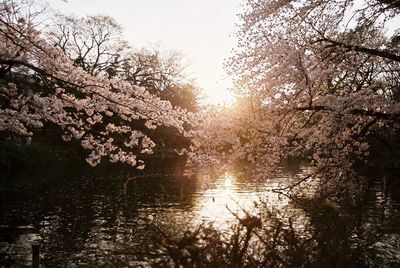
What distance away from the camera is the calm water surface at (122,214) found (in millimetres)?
10655

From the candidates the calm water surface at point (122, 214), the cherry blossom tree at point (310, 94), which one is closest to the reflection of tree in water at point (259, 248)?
the calm water surface at point (122, 214)

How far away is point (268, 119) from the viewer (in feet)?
50.6

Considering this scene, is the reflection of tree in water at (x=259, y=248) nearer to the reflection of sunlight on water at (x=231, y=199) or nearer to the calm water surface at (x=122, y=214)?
the calm water surface at (x=122, y=214)

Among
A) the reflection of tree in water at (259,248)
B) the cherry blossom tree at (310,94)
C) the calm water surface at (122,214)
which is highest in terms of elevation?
the cherry blossom tree at (310,94)

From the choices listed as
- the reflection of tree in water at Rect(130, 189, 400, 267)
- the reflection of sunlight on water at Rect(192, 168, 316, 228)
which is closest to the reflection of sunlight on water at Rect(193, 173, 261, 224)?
the reflection of sunlight on water at Rect(192, 168, 316, 228)

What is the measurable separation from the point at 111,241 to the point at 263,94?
320 inches

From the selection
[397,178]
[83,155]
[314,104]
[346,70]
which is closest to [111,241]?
[314,104]

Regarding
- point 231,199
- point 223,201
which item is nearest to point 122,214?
point 231,199

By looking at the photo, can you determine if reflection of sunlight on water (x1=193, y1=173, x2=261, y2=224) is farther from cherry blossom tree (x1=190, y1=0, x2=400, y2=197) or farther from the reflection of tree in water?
the reflection of tree in water

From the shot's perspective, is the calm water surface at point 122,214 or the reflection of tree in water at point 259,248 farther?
the calm water surface at point 122,214

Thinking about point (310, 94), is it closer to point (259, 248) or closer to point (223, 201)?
point (259, 248)

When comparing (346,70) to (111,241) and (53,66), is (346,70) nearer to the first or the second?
(53,66)

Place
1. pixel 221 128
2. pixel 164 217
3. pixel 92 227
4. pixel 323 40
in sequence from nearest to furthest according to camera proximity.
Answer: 1. pixel 323 40
2. pixel 221 128
3. pixel 92 227
4. pixel 164 217

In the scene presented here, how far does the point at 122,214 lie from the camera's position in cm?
2308
